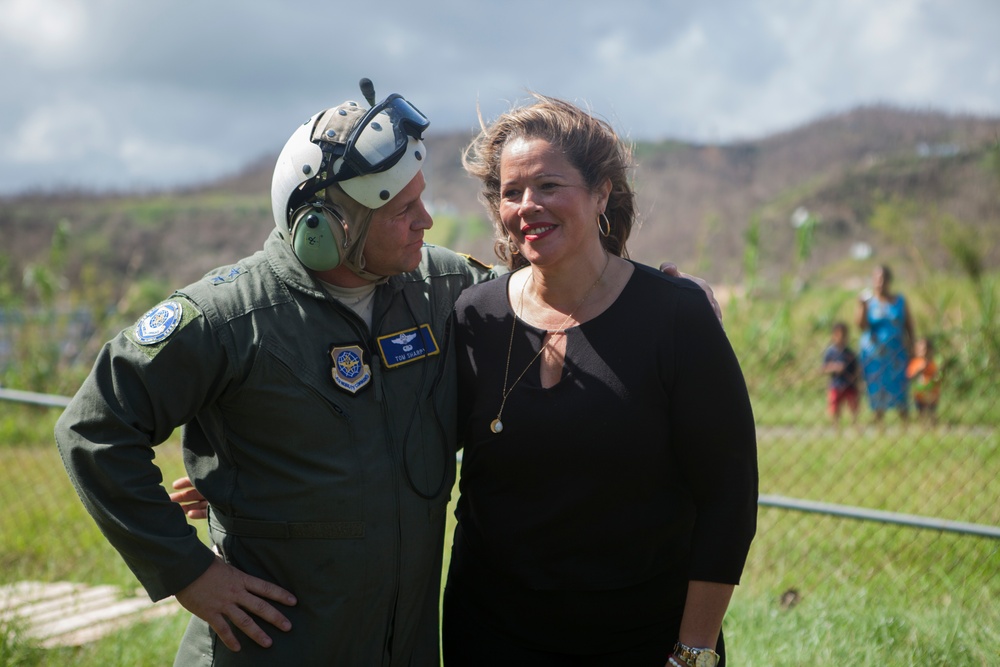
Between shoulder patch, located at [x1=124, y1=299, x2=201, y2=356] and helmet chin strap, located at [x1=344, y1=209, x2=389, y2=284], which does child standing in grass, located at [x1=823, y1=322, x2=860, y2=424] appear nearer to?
helmet chin strap, located at [x1=344, y1=209, x2=389, y2=284]

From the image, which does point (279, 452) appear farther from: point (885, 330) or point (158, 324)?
point (885, 330)

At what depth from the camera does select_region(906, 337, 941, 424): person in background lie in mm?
7047

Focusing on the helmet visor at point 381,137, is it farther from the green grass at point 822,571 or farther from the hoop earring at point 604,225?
the green grass at point 822,571

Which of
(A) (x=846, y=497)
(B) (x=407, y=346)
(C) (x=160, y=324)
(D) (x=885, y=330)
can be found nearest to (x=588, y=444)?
(B) (x=407, y=346)

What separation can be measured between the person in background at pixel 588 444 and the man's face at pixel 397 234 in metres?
0.26

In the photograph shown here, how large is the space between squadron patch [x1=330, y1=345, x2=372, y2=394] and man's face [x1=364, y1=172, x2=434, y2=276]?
0.83ft

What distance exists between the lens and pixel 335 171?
2.36 meters

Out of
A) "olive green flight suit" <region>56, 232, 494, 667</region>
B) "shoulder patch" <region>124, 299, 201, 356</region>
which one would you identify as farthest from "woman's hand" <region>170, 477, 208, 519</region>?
"shoulder patch" <region>124, 299, 201, 356</region>

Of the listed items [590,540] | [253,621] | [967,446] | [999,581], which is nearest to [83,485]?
[253,621]

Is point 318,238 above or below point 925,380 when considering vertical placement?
above

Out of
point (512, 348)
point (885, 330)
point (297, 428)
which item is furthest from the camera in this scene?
point (885, 330)

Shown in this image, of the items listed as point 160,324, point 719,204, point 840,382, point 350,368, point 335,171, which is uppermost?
point 719,204

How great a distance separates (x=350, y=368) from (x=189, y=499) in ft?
2.31

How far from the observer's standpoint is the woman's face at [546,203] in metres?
2.48
